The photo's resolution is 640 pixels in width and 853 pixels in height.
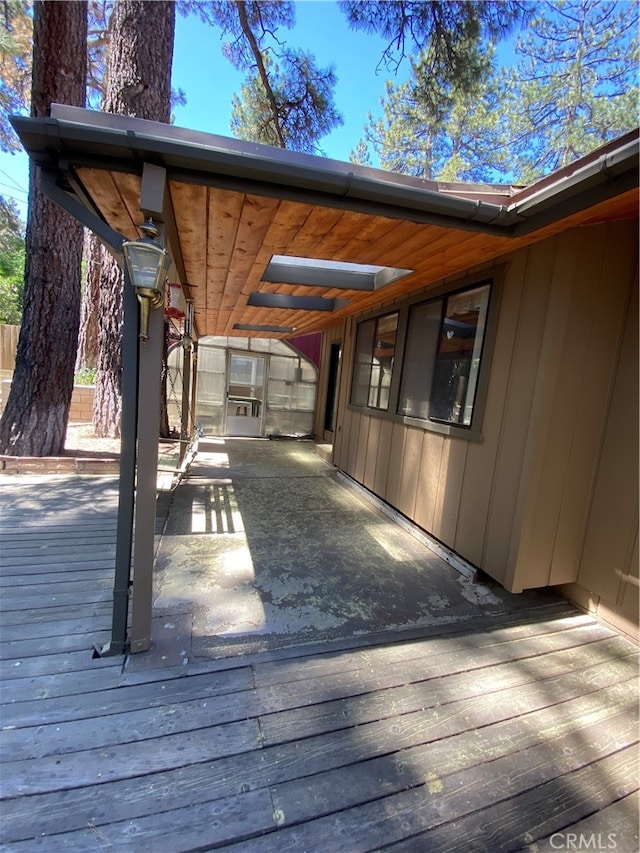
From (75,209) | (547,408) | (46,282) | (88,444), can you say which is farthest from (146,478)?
(88,444)

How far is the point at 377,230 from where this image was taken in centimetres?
213

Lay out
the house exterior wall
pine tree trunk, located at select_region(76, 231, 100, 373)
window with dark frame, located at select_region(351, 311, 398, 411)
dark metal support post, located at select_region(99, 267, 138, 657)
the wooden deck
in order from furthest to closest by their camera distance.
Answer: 1. pine tree trunk, located at select_region(76, 231, 100, 373)
2. window with dark frame, located at select_region(351, 311, 398, 411)
3. the house exterior wall
4. dark metal support post, located at select_region(99, 267, 138, 657)
5. the wooden deck

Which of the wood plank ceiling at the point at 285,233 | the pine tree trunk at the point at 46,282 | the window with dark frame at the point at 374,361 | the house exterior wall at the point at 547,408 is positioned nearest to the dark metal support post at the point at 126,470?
the wood plank ceiling at the point at 285,233

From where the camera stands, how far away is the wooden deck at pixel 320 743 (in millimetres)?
1146

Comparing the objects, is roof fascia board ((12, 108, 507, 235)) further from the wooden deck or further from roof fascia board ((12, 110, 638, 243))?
the wooden deck

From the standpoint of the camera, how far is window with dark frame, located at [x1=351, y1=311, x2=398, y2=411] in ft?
13.9

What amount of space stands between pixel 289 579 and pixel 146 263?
2.08 meters

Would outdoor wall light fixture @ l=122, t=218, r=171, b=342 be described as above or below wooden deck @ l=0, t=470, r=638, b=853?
above

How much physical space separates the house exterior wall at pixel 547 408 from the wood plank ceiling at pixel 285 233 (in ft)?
0.80

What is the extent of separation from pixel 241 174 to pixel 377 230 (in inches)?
33.3

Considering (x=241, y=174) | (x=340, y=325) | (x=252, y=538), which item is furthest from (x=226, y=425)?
(x=241, y=174)

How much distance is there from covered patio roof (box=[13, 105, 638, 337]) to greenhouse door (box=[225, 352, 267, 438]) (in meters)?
5.25

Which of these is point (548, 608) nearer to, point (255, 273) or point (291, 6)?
point (255, 273)

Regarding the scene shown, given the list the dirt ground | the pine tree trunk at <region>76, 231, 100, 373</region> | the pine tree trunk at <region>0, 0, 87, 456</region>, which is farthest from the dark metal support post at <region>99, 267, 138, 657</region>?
the pine tree trunk at <region>76, 231, 100, 373</region>
